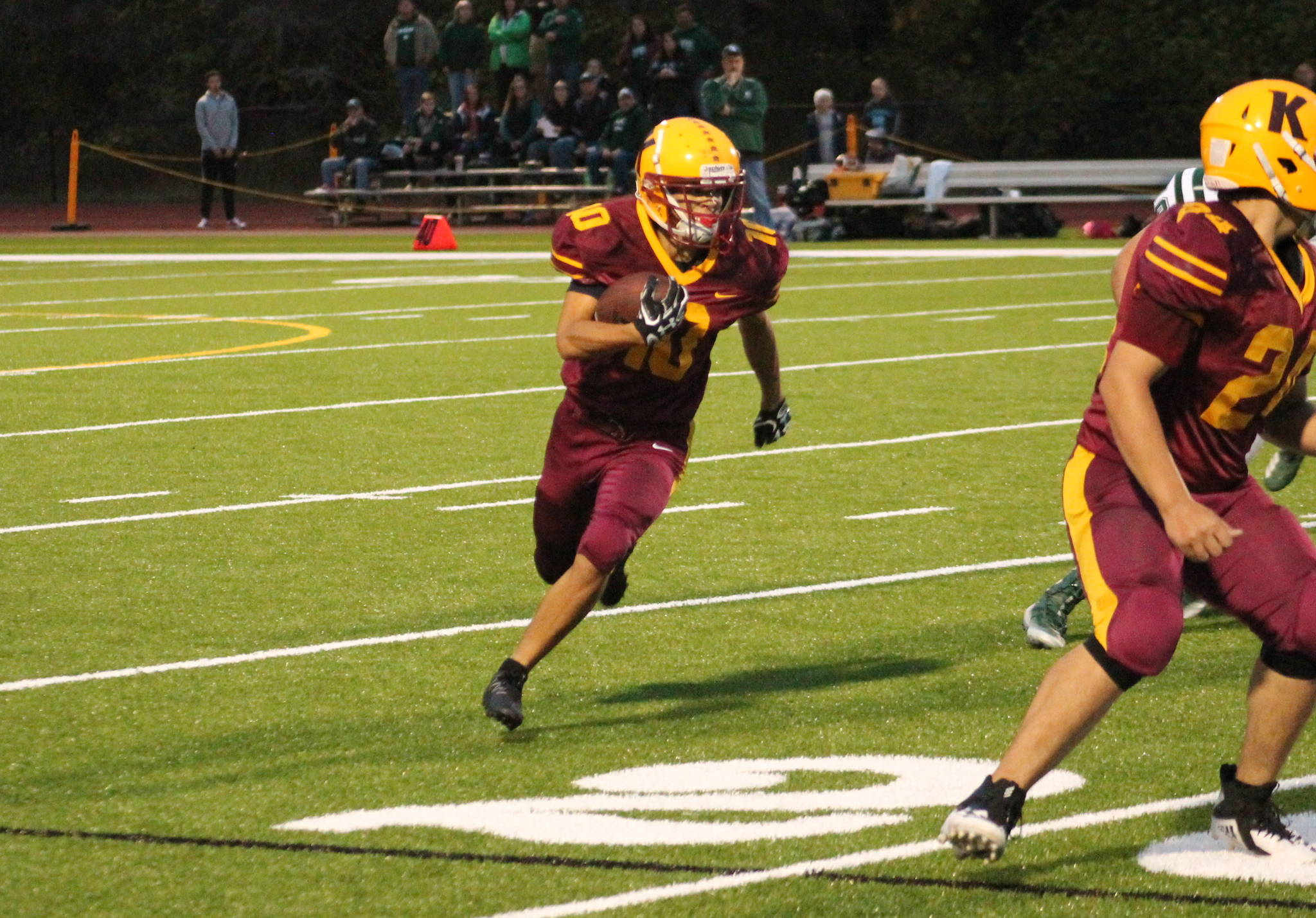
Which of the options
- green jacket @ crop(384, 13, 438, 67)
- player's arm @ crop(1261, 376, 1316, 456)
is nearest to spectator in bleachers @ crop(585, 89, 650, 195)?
green jacket @ crop(384, 13, 438, 67)

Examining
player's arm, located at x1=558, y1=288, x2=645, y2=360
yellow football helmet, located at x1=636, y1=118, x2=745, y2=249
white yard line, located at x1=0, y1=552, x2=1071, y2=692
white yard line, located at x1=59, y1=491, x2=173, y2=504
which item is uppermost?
yellow football helmet, located at x1=636, y1=118, x2=745, y2=249

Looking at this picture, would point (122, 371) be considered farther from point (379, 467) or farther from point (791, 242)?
point (791, 242)

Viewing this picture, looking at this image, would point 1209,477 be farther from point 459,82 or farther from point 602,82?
point 459,82

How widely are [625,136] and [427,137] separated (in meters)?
4.69

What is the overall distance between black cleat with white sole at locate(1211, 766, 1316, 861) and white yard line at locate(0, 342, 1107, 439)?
7430 mm

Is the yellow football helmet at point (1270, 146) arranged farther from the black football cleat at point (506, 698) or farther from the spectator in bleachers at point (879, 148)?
the spectator in bleachers at point (879, 148)

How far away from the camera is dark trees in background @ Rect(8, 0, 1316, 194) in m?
34.2

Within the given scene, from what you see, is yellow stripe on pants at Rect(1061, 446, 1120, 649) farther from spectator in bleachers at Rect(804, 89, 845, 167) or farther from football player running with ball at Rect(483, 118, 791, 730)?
spectator in bleachers at Rect(804, 89, 845, 167)

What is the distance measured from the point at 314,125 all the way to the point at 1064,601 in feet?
122

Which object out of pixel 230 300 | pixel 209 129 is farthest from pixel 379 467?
pixel 209 129

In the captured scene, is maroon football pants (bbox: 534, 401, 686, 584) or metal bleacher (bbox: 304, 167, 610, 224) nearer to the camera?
maroon football pants (bbox: 534, 401, 686, 584)

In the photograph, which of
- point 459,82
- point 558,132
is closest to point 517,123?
point 558,132

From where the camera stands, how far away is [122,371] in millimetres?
13242

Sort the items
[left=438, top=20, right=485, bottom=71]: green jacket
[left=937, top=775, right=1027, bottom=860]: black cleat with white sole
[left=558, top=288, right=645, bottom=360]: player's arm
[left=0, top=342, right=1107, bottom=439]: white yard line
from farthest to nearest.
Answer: [left=438, top=20, right=485, bottom=71]: green jacket → [left=0, top=342, right=1107, bottom=439]: white yard line → [left=558, top=288, right=645, bottom=360]: player's arm → [left=937, top=775, right=1027, bottom=860]: black cleat with white sole
